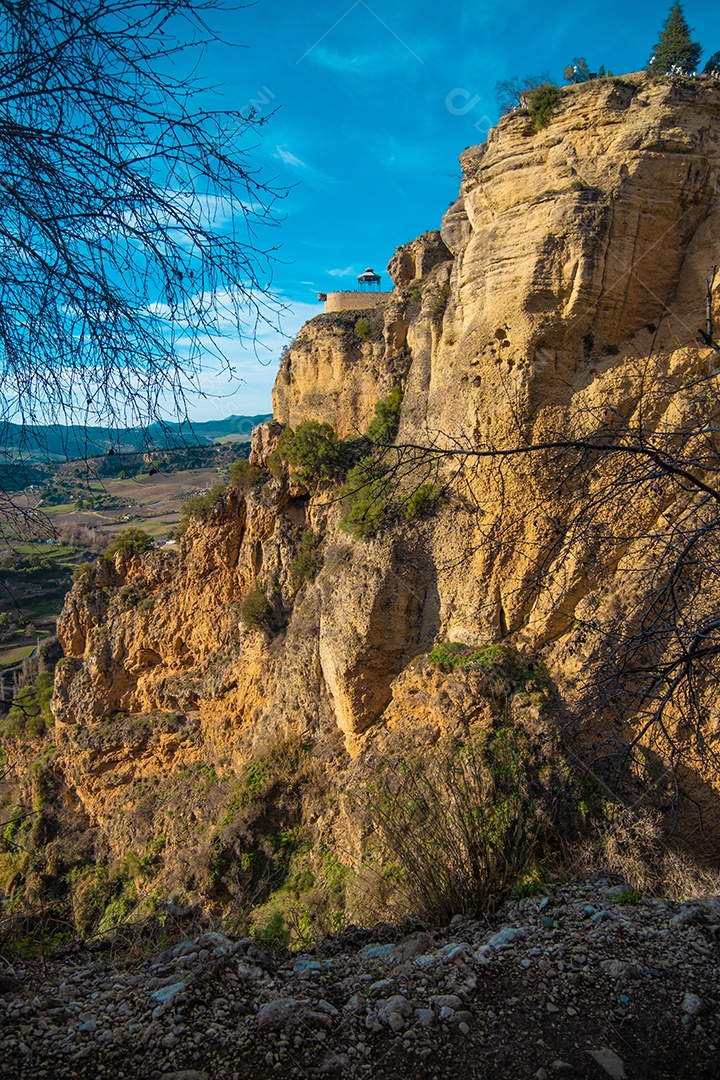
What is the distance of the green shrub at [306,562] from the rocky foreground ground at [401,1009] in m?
11.9

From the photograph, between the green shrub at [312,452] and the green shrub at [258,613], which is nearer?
the green shrub at [312,452]

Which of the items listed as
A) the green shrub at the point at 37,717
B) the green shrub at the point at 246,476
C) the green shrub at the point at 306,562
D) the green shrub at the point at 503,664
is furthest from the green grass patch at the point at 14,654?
the green shrub at the point at 503,664

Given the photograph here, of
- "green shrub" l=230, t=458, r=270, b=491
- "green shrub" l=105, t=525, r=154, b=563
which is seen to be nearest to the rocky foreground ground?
"green shrub" l=230, t=458, r=270, b=491

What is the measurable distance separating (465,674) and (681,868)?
4.27 m

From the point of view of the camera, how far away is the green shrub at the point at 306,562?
620 inches

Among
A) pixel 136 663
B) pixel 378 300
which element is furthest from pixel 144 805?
pixel 378 300

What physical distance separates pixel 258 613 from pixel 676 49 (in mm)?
14675

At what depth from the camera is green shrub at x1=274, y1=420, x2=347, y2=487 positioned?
51.8 ft

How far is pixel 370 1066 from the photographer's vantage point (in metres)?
2.74

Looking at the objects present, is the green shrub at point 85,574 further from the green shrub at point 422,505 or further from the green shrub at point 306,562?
the green shrub at point 422,505

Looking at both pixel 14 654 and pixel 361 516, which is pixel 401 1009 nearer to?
pixel 361 516

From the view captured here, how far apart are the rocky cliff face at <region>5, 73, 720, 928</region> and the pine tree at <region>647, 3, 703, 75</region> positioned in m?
4.05

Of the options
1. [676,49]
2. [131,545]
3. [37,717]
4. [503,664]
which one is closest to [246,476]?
[131,545]

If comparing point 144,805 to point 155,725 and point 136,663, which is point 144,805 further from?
point 136,663
